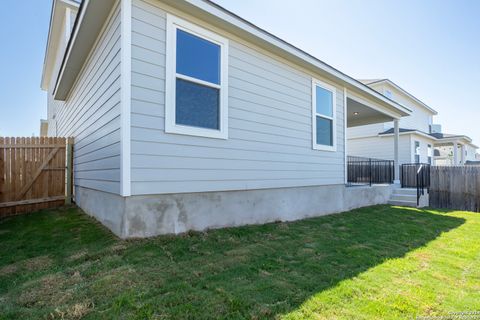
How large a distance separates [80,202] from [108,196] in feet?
9.32

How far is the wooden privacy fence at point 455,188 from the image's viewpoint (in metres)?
9.66

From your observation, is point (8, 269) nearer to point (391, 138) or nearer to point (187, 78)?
point (187, 78)

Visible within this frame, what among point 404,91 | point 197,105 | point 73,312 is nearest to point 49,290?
point 73,312

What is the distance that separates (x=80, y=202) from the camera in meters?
6.48

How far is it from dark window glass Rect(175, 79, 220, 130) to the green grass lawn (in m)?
1.74

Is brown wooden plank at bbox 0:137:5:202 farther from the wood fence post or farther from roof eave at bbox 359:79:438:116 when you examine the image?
roof eave at bbox 359:79:438:116

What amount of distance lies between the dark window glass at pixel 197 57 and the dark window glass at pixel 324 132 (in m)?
3.47

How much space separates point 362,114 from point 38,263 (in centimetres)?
1097

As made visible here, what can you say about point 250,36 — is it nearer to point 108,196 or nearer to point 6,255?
point 108,196

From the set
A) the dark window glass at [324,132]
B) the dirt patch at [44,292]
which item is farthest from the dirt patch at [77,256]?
the dark window glass at [324,132]

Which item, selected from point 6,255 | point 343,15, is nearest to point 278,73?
point 343,15

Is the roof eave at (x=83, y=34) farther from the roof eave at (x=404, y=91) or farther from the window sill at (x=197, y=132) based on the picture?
the roof eave at (x=404, y=91)

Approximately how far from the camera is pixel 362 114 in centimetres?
1080

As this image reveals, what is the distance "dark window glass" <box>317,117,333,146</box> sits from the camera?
22.9ft
